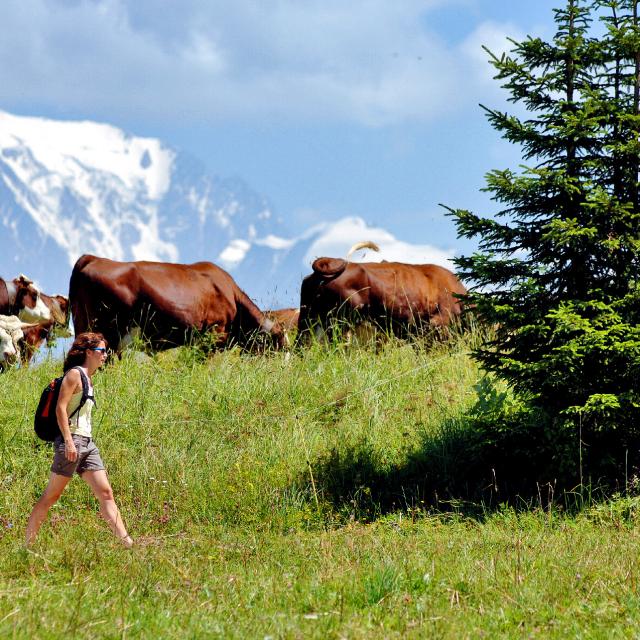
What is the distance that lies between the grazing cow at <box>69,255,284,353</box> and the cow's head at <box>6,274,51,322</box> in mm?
2652

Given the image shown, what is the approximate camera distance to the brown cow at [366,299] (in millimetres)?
15320

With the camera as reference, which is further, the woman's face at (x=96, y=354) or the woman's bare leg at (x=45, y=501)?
the woman's face at (x=96, y=354)

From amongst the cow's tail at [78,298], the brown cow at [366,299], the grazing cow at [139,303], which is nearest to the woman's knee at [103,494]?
the grazing cow at [139,303]

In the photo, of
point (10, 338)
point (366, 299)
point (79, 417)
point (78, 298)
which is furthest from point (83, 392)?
point (366, 299)

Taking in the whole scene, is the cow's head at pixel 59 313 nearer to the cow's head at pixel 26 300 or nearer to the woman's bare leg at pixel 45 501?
the cow's head at pixel 26 300

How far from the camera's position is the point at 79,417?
762 cm

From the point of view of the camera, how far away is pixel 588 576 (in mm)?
6000

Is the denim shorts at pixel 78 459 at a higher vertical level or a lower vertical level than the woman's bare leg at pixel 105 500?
higher

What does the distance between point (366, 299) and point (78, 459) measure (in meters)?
8.58

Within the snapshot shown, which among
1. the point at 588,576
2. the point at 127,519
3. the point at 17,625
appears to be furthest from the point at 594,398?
the point at 17,625

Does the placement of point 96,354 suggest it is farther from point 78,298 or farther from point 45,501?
point 78,298

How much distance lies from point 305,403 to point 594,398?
4.27m

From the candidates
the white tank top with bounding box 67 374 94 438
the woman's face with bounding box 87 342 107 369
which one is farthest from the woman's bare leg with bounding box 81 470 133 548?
the woman's face with bounding box 87 342 107 369

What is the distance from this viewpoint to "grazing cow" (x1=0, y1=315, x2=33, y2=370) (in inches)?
570
